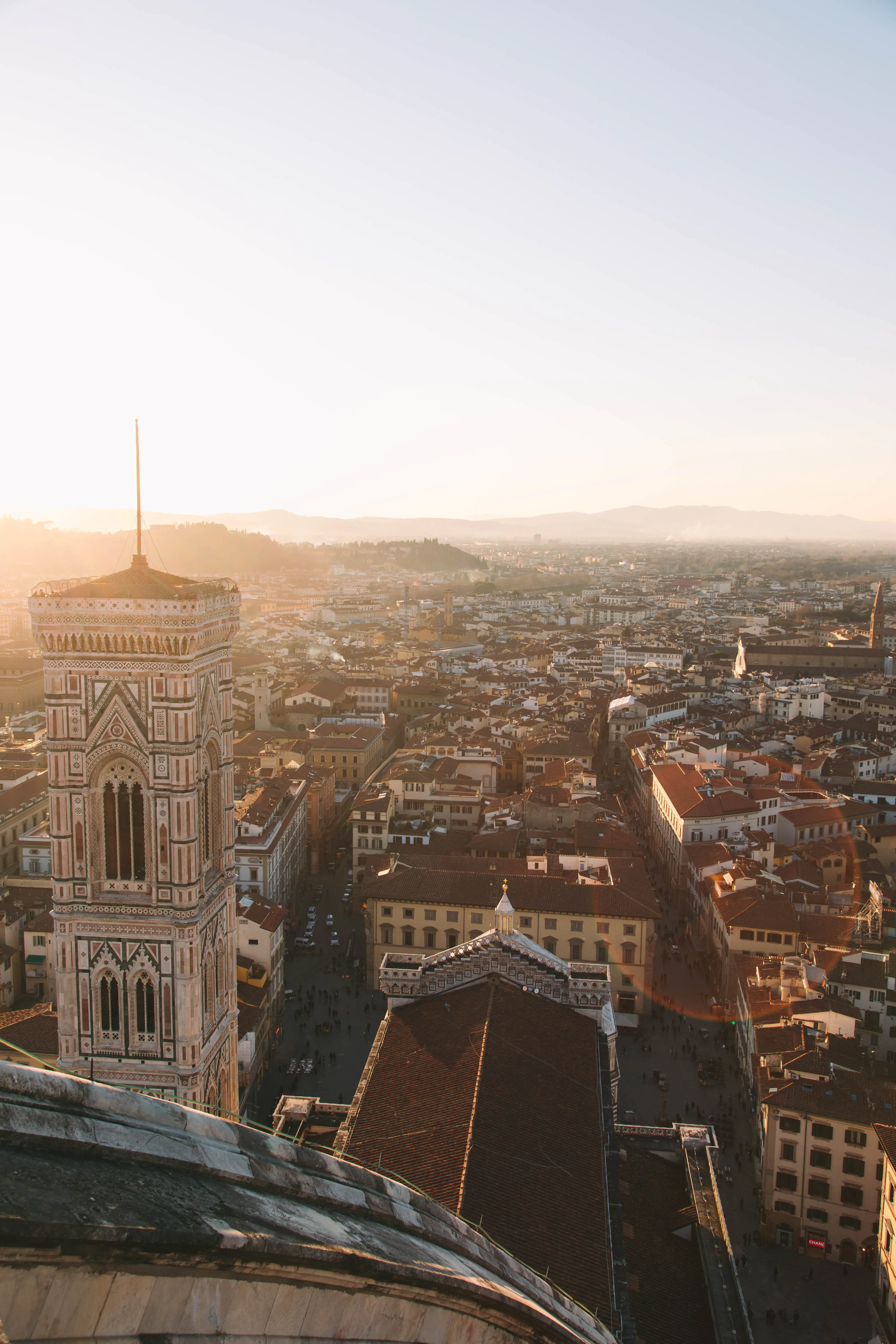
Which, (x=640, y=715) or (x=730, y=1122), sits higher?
(x=640, y=715)

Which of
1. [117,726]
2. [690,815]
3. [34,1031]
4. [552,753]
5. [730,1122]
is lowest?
[730,1122]

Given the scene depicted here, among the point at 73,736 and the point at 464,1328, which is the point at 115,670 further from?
the point at 464,1328

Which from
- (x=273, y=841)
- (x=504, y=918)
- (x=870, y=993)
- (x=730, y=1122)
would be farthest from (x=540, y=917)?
(x=504, y=918)

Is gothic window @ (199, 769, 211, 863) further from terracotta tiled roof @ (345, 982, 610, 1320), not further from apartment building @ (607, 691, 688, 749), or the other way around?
apartment building @ (607, 691, 688, 749)

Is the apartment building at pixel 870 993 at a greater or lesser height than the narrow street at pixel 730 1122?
greater

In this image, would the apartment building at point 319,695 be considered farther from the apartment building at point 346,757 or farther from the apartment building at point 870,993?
the apartment building at point 870,993

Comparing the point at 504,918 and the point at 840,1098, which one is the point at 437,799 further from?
the point at 504,918

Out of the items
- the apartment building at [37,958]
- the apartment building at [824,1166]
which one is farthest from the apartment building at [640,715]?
the apartment building at [824,1166]

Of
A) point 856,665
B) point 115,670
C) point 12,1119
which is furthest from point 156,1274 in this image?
point 856,665
